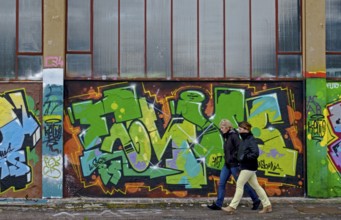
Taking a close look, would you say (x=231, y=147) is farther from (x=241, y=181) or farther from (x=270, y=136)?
(x=270, y=136)

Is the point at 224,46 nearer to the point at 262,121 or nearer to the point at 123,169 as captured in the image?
the point at 262,121

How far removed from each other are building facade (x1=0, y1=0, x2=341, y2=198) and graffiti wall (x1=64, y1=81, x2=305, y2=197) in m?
0.02

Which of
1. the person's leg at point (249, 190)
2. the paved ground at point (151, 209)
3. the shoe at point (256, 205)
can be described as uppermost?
the person's leg at point (249, 190)

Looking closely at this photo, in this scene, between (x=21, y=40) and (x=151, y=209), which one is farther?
(x=21, y=40)

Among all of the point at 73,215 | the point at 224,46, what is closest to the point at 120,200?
the point at 73,215

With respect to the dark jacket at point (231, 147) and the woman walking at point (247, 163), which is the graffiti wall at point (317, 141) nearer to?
the woman walking at point (247, 163)

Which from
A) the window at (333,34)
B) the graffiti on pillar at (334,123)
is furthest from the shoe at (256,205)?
the window at (333,34)

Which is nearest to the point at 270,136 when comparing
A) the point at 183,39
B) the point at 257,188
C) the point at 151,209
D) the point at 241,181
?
the point at 257,188

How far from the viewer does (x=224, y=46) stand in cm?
1189

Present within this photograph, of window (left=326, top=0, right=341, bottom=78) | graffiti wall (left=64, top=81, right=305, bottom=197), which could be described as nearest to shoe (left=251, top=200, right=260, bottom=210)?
graffiti wall (left=64, top=81, right=305, bottom=197)

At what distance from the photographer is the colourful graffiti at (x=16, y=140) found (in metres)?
11.4

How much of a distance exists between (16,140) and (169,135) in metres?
3.30

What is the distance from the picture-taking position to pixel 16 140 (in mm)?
11383

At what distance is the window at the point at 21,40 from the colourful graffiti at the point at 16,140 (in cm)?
50
